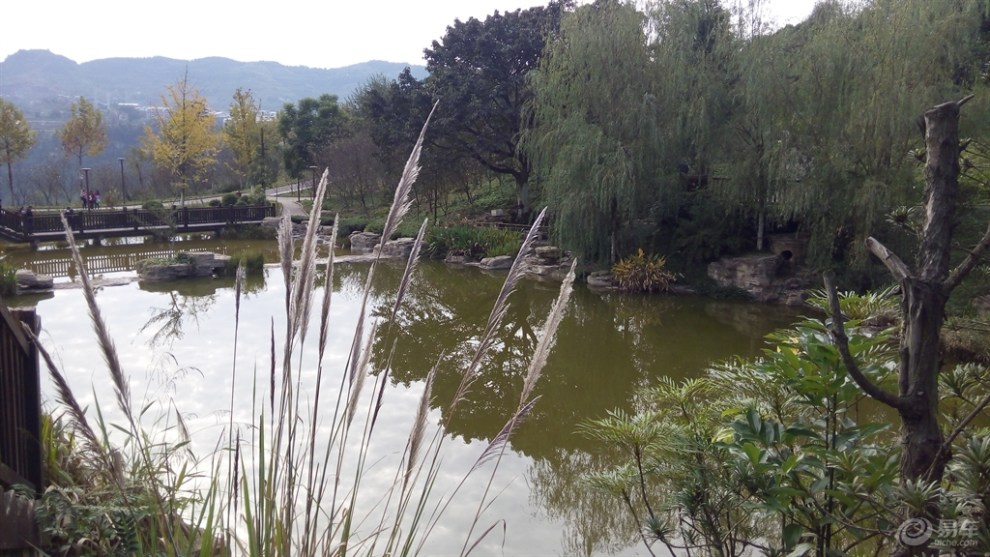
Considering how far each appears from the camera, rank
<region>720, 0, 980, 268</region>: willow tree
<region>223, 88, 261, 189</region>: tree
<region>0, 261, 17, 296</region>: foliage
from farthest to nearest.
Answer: <region>223, 88, 261, 189</region>: tree, <region>0, 261, 17, 296</region>: foliage, <region>720, 0, 980, 268</region>: willow tree

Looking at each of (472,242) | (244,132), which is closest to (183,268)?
(472,242)

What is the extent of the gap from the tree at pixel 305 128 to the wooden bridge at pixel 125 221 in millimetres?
4543

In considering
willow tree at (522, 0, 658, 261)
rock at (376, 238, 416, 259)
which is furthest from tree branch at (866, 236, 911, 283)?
rock at (376, 238, 416, 259)

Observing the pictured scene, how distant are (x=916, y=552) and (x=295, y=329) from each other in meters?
1.23

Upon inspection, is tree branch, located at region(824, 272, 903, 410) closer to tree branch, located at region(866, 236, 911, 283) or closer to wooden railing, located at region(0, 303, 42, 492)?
tree branch, located at region(866, 236, 911, 283)

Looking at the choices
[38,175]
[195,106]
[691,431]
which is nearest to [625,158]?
[691,431]

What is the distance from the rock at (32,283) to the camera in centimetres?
901

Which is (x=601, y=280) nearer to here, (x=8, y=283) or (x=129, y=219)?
(x=8, y=283)

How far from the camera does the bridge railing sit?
12758 mm

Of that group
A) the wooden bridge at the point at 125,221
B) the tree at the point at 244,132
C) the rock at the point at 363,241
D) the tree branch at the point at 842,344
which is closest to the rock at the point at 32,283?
the wooden bridge at the point at 125,221

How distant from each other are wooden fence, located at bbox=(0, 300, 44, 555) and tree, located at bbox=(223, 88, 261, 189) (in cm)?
2099

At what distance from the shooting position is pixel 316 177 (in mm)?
17250

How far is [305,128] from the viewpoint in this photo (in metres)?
21.0

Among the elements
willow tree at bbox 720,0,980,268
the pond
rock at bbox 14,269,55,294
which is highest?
willow tree at bbox 720,0,980,268
